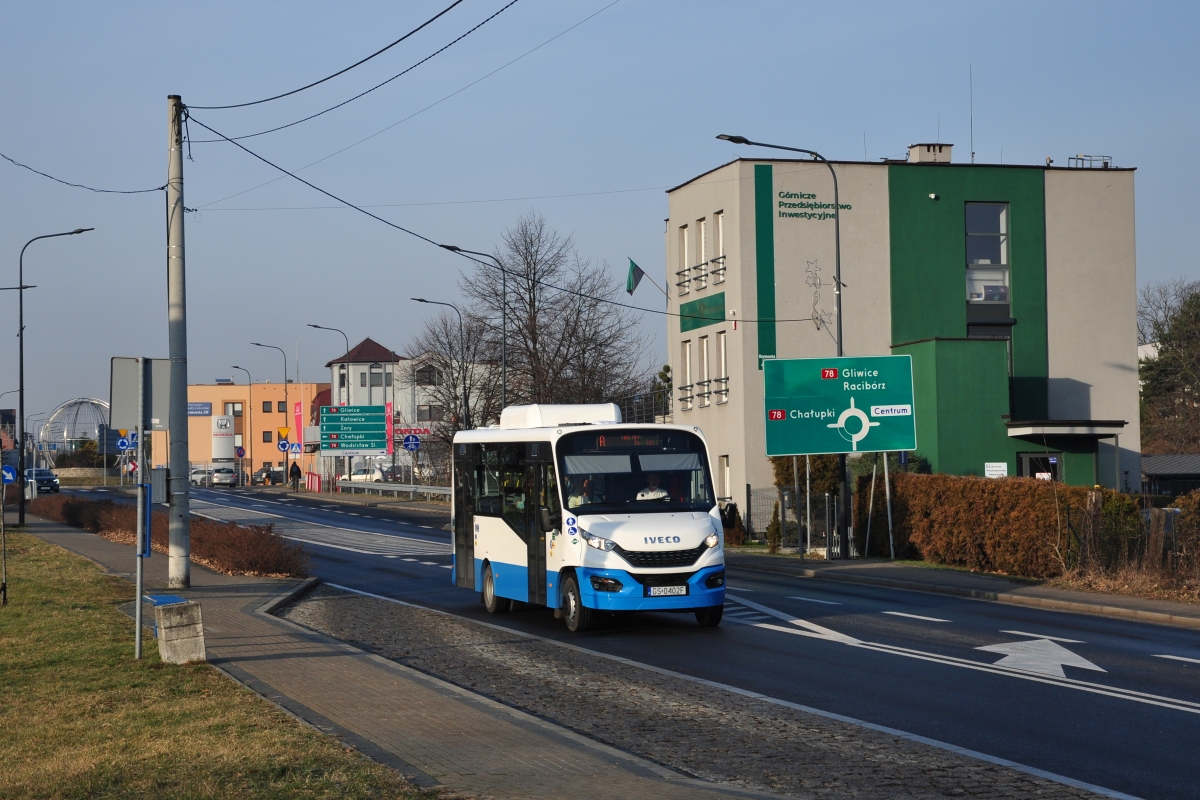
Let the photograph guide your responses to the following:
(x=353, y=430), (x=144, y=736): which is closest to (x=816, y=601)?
(x=144, y=736)

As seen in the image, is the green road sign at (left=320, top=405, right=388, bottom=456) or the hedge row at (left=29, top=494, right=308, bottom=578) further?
the green road sign at (left=320, top=405, right=388, bottom=456)

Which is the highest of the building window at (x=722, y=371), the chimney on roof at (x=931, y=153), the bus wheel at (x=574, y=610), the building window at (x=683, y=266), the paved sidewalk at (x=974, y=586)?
the chimney on roof at (x=931, y=153)

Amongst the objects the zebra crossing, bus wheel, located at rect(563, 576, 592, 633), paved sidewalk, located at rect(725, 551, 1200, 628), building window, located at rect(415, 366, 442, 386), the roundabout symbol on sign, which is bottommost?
the zebra crossing

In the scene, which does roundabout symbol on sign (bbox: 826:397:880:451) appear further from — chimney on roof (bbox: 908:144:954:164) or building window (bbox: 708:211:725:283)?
chimney on roof (bbox: 908:144:954:164)

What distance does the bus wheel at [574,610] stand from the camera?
1622cm

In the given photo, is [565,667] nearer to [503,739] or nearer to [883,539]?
[503,739]

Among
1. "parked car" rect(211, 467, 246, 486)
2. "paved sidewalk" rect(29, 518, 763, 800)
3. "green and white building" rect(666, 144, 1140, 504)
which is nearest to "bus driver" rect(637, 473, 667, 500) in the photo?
"paved sidewalk" rect(29, 518, 763, 800)

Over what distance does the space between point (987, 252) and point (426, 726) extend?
38314 millimetres

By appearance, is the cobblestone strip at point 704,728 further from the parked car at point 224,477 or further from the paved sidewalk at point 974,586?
the parked car at point 224,477

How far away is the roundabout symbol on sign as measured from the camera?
3033cm

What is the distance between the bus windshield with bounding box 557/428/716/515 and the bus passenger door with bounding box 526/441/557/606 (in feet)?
1.20

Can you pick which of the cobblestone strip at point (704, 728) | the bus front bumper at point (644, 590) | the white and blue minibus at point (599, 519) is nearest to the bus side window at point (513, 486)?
the white and blue minibus at point (599, 519)

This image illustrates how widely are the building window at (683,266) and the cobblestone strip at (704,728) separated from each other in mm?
30923

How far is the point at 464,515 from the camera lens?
2073cm
